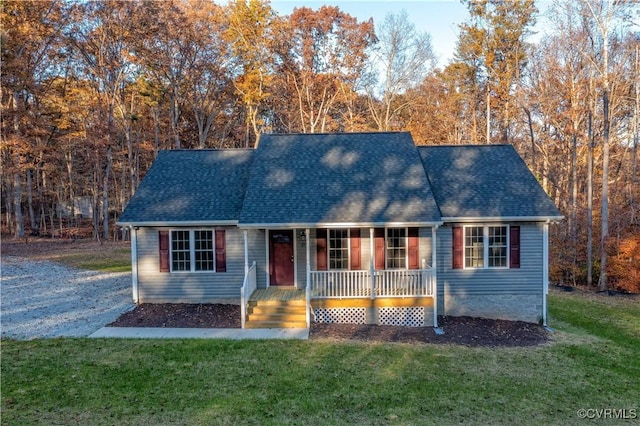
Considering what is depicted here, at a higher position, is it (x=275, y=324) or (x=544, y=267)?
(x=544, y=267)

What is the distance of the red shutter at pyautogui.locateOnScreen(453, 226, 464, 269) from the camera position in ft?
39.3

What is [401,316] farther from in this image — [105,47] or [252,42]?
[105,47]

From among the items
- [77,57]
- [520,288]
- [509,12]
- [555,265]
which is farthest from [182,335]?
[509,12]

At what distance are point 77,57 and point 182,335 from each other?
26245mm

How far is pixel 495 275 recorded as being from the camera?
39.4 ft

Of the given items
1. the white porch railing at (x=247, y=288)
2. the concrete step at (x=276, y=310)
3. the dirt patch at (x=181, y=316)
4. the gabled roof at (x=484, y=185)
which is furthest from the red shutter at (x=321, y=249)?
the gabled roof at (x=484, y=185)

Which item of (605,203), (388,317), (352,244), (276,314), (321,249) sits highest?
(605,203)

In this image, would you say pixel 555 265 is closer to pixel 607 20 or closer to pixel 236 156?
pixel 607 20

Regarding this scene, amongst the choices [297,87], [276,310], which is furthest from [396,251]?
[297,87]

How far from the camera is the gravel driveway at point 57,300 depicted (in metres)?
10.3

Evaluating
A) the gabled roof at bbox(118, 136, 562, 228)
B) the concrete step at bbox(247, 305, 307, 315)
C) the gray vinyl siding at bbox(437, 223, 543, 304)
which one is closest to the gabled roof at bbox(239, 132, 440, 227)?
the gabled roof at bbox(118, 136, 562, 228)

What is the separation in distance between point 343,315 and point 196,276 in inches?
187

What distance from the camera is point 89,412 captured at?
608 centimetres

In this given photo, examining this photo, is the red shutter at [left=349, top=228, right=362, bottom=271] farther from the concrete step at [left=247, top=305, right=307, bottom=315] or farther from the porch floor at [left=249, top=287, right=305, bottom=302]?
the concrete step at [left=247, top=305, right=307, bottom=315]
